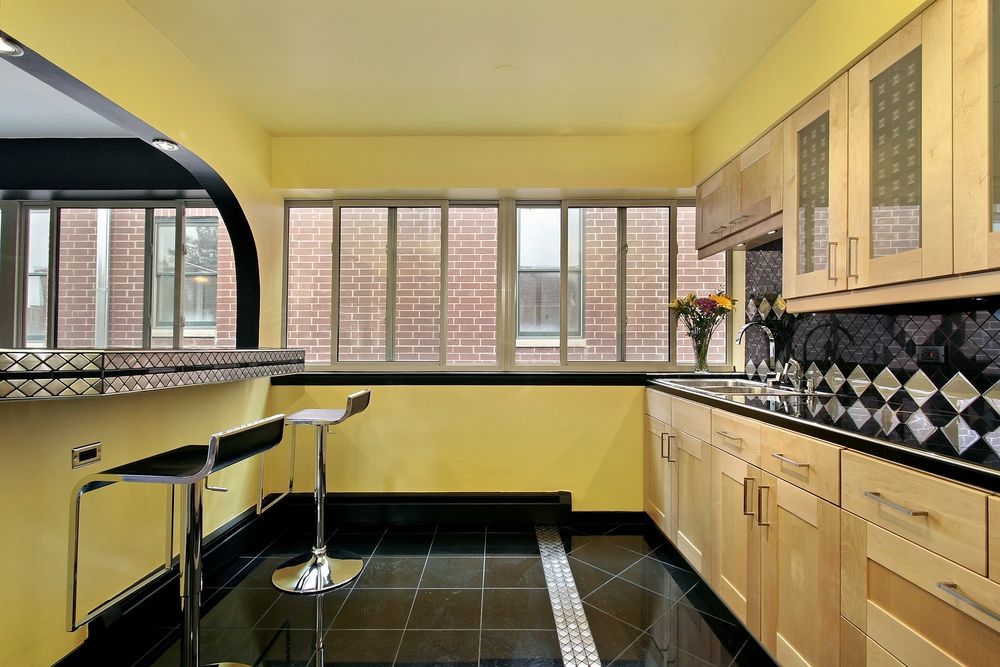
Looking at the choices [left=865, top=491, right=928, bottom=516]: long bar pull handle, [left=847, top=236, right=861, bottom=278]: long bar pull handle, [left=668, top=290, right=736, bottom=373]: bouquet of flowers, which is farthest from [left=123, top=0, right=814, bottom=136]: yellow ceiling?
[left=865, top=491, right=928, bottom=516]: long bar pull handle

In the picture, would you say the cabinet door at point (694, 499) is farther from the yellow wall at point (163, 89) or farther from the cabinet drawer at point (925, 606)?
the yellow wall at point (163, 89)

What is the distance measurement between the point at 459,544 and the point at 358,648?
1024mm

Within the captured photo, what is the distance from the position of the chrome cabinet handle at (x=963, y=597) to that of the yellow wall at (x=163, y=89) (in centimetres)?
298

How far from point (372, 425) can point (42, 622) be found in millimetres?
1811

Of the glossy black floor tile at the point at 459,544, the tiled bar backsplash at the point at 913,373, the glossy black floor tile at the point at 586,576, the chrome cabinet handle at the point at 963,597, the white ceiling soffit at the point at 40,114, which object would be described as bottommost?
the glossy black floor tile at the point at 459,544

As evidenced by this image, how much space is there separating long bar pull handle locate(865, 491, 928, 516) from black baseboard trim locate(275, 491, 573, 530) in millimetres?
2078

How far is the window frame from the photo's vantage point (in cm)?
337

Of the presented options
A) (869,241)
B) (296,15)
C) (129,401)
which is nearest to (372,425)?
→ (129,401)

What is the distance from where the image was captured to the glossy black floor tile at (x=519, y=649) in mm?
1804

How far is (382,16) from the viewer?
6.58 ft

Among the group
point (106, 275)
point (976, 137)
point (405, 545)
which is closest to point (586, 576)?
point (405, 545)

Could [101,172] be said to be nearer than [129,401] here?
No

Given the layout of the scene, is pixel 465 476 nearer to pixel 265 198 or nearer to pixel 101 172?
pixel 265 198

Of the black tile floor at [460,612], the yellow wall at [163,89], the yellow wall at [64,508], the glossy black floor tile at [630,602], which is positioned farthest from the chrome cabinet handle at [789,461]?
the yellow wall at [163,89]
